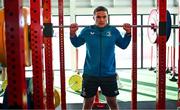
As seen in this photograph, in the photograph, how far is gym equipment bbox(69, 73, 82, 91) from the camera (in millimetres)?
5658

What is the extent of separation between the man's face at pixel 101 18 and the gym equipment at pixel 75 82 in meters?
2.71

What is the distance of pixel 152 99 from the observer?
5133mm

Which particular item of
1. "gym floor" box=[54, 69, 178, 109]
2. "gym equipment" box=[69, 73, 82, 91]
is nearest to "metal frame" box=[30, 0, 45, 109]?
"gym floor" box=[54, 69, 178, 109]

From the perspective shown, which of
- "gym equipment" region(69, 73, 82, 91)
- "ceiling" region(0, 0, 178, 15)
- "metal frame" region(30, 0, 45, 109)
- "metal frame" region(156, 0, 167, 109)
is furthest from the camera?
"ceiling" region(0, 0, 178, 15)

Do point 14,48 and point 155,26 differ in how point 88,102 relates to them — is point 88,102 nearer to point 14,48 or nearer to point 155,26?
point 155,26

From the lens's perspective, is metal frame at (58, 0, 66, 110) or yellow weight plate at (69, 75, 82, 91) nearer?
metal frame at (58, 0, 66, 110)

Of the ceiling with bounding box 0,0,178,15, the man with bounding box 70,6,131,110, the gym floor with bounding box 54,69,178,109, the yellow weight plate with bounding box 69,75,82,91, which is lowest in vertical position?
the gym floor with bounding box 54,69,178,109

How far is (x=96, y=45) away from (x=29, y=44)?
0.91 metres

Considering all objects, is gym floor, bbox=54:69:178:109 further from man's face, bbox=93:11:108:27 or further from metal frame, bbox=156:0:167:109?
man's face, bbox=93:11:108:27

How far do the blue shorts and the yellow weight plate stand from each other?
101 inches

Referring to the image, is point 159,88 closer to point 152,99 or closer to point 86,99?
point 86,99

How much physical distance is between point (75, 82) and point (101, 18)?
9.54 feet

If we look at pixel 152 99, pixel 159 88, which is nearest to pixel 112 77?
pixel 159 88

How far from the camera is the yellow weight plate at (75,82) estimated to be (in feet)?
18.6
